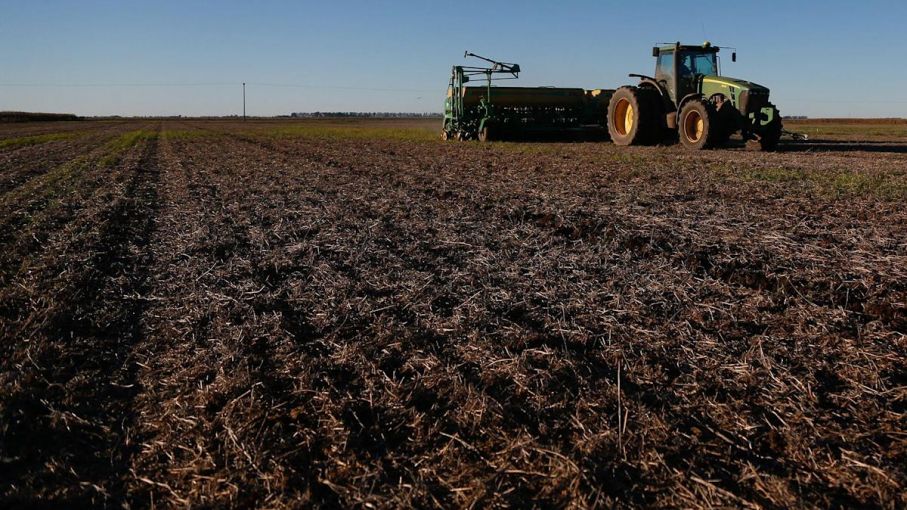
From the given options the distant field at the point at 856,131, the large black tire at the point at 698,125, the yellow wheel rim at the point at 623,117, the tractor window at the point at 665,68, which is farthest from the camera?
the distant field at the point at 856,131

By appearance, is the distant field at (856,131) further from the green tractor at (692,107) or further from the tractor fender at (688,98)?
the tractor fender at (688,98)

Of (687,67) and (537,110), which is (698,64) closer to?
(687,67)

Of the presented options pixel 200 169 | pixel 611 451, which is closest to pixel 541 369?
pixel 611 451

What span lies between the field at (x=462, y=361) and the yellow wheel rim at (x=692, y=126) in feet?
32.5

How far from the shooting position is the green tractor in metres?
15.9

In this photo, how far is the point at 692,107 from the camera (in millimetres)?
16375

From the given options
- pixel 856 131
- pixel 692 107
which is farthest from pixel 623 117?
pixel 856 131

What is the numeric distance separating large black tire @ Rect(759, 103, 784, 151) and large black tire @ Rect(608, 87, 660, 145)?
3012 mm

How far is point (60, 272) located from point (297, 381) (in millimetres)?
3306

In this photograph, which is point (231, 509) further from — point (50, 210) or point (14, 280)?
point (50, 210)

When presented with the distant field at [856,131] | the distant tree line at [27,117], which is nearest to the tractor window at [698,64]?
the distant field at [856,131]

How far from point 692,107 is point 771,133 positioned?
210cm

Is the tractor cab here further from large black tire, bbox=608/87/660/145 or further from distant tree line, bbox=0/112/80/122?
distant tree line, bbox=0/112/80/122

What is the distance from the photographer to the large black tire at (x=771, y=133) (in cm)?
1603
